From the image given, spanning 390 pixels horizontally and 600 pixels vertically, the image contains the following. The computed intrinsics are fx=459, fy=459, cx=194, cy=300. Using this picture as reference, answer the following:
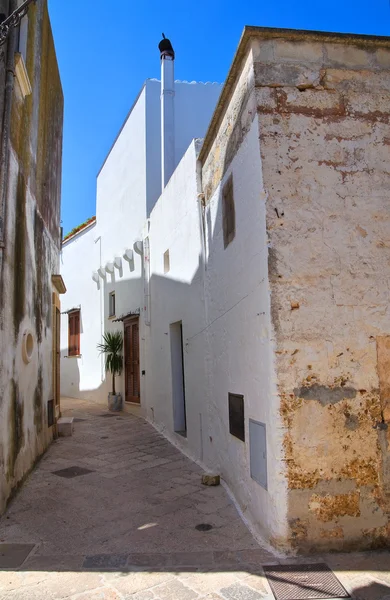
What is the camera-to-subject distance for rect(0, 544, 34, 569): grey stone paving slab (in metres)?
3.28

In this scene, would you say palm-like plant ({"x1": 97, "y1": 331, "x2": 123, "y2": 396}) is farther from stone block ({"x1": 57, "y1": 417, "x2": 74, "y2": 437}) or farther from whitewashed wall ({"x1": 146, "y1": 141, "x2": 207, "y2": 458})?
stone block ({"x1": 57, "y1": 417, "x2": 74, "y2": 437})

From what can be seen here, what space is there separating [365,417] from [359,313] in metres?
0.80

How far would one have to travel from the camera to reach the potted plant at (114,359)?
11.3 m

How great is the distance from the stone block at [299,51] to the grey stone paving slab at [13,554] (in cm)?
445

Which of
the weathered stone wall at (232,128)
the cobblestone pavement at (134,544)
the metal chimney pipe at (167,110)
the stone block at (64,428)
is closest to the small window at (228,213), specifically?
the weathered stone wall at (232,128)

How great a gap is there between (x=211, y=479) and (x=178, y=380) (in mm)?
2690

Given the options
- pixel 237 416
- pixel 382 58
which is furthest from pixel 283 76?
pixel 237 416

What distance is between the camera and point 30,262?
600 cm

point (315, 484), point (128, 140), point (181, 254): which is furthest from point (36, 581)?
point (128, 140)

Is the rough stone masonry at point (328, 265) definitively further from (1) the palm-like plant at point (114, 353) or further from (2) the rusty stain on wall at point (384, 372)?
(1) the palm-like plant at point (114, 353)

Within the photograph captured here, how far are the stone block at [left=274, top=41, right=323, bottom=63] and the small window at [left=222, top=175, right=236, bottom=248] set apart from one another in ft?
3.96

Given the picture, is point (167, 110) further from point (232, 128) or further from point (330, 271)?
point (330, 271)

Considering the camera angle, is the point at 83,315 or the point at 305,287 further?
the point at 83,315

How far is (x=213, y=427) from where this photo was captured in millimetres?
5559
